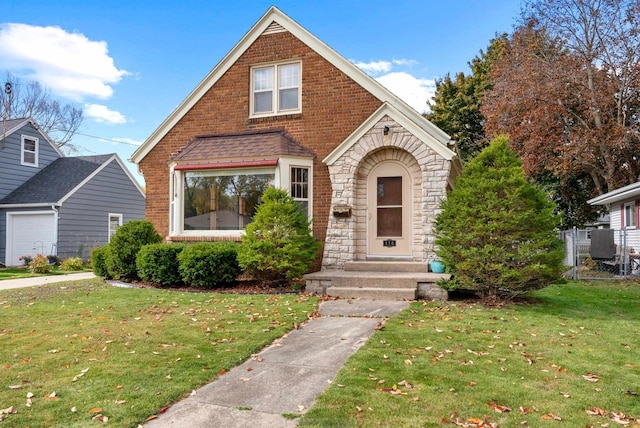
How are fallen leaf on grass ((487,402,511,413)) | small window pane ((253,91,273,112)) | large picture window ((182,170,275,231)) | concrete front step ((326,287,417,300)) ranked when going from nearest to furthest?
fallen leaf on grass ((487,402,511,413))
concrete front step ((326,287,417,300))
large picture window ((182,170,275,231))
small window pane ((253,91,273,112))

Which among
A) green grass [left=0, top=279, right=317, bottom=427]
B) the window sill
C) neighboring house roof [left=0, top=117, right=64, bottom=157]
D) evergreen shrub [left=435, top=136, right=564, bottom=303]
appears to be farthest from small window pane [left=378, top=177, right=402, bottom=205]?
neighboring house roof [left=0, top=117, right=64, bottom=157]

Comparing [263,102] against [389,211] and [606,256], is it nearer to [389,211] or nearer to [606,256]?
[389,211]

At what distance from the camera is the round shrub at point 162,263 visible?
962 cm

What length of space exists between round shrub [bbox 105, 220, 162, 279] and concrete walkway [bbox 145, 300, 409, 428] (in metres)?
6.07

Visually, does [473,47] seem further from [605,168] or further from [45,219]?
[45,219]

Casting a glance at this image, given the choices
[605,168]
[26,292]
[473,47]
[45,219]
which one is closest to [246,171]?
[26,292]

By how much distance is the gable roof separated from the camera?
10133mm

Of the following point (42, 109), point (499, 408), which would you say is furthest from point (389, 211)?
point (42, 109)

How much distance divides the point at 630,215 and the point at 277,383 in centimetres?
1827

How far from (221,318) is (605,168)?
1871 centimetres

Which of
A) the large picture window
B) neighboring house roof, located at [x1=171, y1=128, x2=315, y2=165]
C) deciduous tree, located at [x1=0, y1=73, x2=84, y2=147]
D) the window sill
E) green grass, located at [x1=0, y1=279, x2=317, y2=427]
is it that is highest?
deciduous tree, located at [x1=0, y1=73, x2=84, y2=147]

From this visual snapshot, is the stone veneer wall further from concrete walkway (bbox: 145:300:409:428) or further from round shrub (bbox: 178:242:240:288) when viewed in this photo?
concrete walkway (bbox: 145:300:409:428)

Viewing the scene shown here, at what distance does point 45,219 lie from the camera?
17.6m

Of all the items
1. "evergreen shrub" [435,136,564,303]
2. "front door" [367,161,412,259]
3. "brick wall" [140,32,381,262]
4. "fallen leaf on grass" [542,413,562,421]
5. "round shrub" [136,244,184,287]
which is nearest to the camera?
"fallen leaf on grass" [542,413,562,421]
